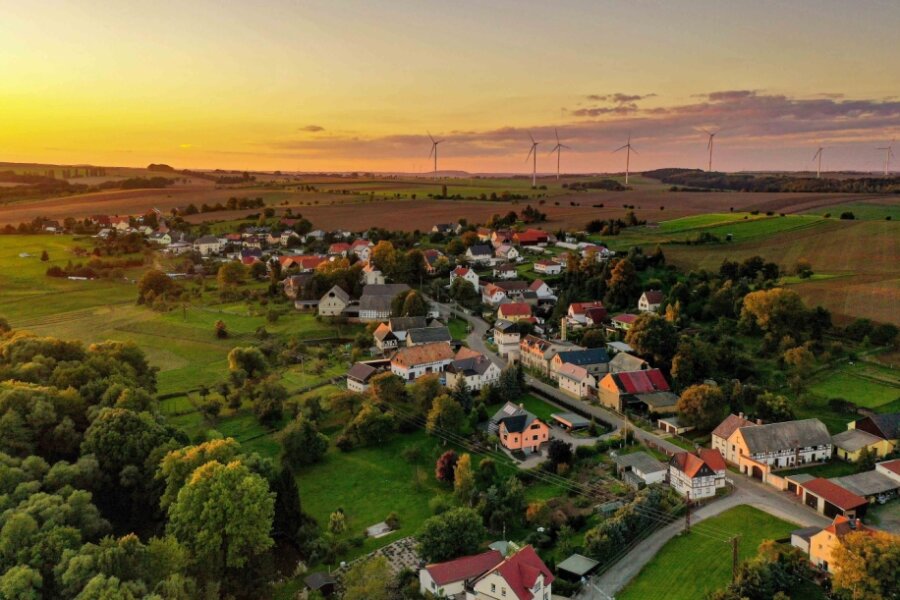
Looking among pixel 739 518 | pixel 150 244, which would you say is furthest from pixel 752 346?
pixel 150 244

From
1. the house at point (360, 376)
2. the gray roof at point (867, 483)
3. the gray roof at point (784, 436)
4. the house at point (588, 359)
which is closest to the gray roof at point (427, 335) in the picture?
the house at point (360, 376)

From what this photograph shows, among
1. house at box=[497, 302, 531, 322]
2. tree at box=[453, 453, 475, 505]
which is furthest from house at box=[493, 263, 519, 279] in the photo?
tree at box=[453, 453, 475, 505]

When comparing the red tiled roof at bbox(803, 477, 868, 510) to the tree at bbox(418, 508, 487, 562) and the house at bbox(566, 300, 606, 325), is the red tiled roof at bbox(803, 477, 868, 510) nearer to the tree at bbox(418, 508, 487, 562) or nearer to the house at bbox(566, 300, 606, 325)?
the tree at bbox(418, 508, 487, 562)

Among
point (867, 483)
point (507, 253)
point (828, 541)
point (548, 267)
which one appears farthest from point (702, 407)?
point (507, 253)

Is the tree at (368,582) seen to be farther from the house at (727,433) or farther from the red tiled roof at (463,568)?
the house at (727,433)

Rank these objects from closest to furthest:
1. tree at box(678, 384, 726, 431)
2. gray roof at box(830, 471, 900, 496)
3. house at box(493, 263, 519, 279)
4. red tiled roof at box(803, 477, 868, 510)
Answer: red tiled roof at box(803, 477, 868, 510), gray roof at box(830, 471, 900, 496), tree at box(678, 384, 726, 431), house at box(493, 263, 519, 279)
